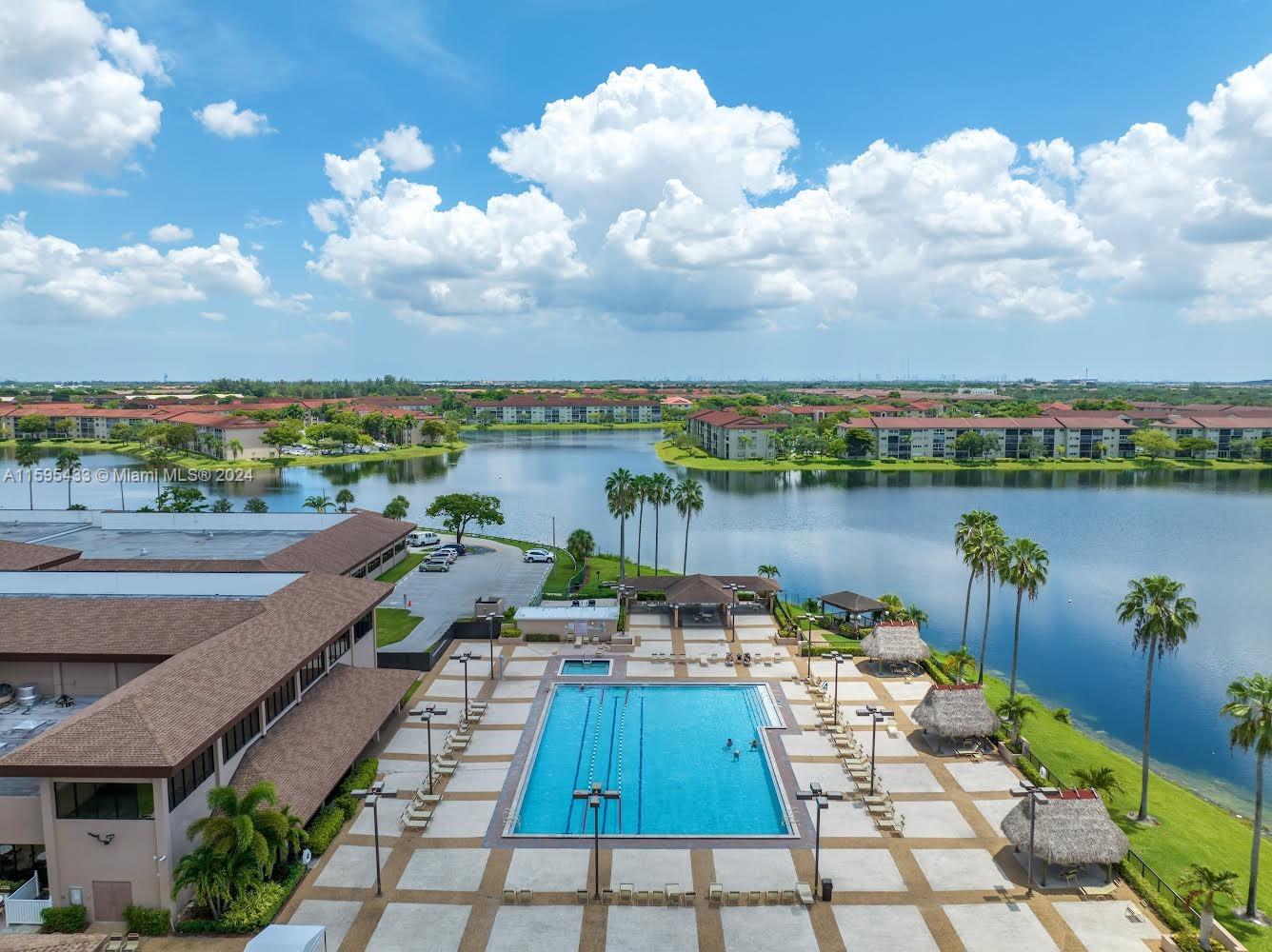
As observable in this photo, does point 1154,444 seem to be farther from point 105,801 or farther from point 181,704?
point 105,801

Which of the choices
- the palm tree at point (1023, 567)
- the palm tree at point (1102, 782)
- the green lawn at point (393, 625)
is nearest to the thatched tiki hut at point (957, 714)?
the palm tree at point (1102, 782)

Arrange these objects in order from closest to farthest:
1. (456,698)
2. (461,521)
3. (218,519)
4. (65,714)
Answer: (65,714), (456,698), (218,519), (461,521)

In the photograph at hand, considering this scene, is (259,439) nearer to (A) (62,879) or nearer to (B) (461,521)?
(B) (461,521)

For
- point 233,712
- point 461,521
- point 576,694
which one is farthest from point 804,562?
point 233,712

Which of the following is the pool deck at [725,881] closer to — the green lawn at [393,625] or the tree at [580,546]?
the green lawn at [393,625]

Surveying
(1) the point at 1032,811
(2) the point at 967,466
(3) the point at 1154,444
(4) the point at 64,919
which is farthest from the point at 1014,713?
(3) the point at 1154,444

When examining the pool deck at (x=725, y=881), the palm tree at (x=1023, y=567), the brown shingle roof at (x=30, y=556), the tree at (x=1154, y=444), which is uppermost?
the tree at (x=1154, y=444)
